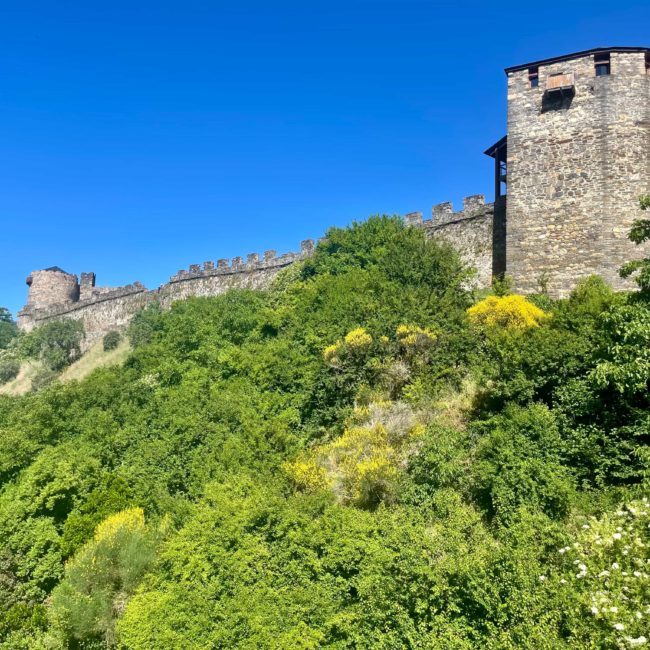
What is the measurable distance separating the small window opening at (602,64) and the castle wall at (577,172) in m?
0.19

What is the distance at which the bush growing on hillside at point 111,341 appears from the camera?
3480 cm

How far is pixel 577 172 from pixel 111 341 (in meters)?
28.0

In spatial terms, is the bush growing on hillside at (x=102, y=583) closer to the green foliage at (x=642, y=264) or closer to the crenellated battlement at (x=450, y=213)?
the green foliage at (x=642, y=264)

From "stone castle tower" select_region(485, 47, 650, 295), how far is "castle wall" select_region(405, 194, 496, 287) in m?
2.76

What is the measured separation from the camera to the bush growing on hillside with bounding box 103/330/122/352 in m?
34.8

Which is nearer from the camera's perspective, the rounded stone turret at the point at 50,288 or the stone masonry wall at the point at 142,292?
the stone masonry wall at the point at 142,292

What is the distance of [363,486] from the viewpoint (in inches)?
457

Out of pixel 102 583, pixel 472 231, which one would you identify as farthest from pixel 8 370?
pixel 472 231

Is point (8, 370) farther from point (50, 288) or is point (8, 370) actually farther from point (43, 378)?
point (50, 288)

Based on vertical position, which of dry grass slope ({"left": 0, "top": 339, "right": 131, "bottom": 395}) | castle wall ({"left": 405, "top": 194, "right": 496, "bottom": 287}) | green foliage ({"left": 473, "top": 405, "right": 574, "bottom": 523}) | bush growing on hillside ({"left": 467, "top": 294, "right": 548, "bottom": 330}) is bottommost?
green foliage ({"left": 473, "top": 405, "right": 574, "bottom": 523})

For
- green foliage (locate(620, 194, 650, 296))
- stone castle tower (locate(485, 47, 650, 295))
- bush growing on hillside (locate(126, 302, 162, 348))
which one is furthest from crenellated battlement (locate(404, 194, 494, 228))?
bush growing on hillside (locate(126, 302, 162, 348))

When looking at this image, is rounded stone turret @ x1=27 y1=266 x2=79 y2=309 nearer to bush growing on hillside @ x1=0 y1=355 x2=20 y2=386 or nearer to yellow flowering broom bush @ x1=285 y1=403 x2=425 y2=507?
bush growing on hillside @ x1=0 y1=355 x2=20 y2=386

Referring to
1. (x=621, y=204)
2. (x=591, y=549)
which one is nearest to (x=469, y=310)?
(x=621, y=204)

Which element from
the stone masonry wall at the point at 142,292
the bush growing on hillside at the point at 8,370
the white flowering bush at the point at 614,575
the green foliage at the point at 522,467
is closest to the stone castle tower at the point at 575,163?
the green foliage at the point at 522,467
